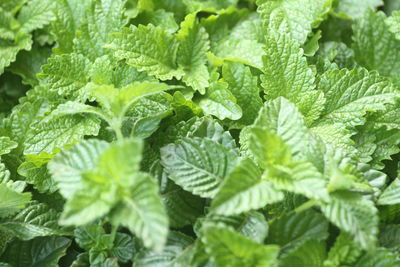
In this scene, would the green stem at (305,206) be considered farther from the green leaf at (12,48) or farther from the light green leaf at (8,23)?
the light green leaf at (8,23)

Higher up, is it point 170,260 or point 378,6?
point 378,6

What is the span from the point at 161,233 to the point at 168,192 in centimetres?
30

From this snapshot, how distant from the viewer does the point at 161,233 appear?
0.88 metres

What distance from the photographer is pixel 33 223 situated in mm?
1250

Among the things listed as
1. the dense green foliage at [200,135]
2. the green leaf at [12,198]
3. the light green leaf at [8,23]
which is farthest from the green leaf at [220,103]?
the light green leaf at [8,23]

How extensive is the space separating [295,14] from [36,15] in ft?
2.82

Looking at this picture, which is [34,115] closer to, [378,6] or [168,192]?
[168,192]

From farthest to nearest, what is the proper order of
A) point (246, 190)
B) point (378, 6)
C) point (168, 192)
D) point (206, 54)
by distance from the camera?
1. point (378, 6)
2. point (206, 54)
3. point (168, 192)
4. point (246, 190)

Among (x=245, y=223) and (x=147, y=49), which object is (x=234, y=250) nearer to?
(x=245, y=223)

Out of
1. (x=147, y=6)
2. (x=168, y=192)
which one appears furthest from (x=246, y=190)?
(x=147, y=6)

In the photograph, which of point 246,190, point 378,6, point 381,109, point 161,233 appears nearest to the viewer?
point 161,233

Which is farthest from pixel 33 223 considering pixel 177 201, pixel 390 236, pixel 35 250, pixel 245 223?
pixel 390 236

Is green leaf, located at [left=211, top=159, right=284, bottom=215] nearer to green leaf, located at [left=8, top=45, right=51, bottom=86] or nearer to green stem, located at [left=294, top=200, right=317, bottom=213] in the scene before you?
green stem, located at [left=294, top=200, right=317, bottom=213]

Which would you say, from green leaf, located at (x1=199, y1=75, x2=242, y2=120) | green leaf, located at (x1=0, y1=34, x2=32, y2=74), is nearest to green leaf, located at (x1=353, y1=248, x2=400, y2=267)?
green leaf, located at (x1=199, y1=75, x2=242, y2=120)
